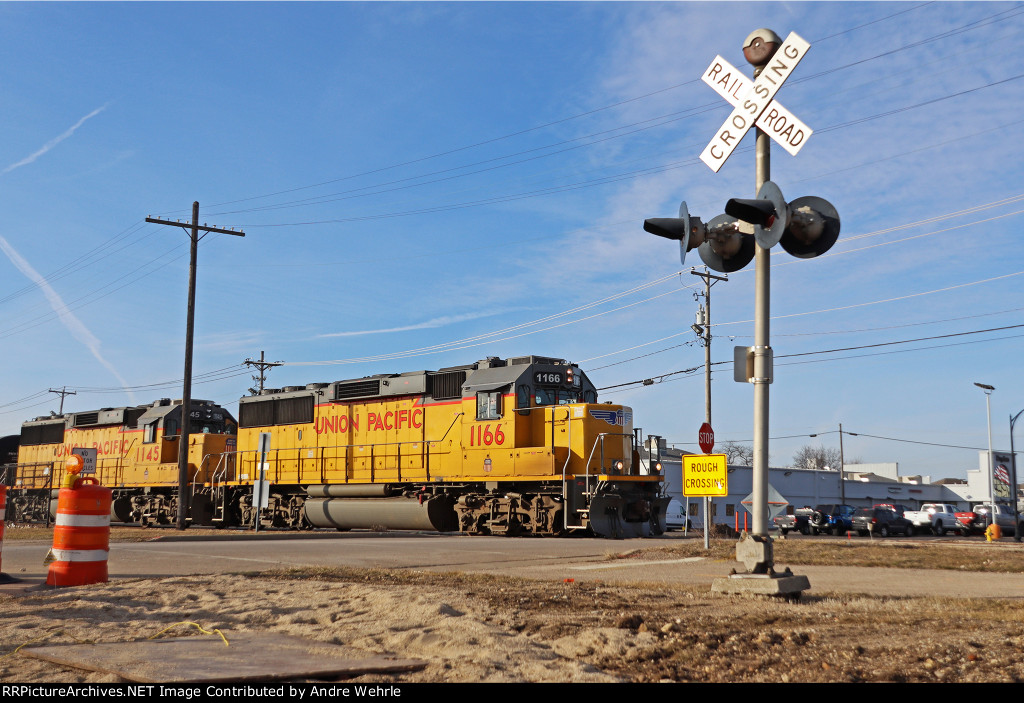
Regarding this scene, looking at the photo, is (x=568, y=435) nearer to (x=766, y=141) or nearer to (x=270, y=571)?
(x=270, y=571)

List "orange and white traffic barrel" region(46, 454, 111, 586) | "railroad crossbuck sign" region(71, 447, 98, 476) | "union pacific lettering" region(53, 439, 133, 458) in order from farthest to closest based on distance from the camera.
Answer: "union pacific lettering" region(53, 439, 133, 458), "railroad crossbuck sign" region(71, 447, 98, 476), "orange and white traffic barrel" region(46, 454, 111, 586)

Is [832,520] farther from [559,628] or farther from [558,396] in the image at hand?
[559,628]

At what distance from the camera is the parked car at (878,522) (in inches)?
1462

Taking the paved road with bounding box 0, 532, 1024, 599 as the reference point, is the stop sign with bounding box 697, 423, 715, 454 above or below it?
above

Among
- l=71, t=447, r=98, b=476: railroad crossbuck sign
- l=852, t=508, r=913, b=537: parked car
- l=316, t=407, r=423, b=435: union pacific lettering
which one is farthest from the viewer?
l=852, t=508, r=913, b=537: parked car

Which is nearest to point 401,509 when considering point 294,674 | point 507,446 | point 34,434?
point 507,446

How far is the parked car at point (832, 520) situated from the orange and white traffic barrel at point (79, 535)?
33650 millimetres

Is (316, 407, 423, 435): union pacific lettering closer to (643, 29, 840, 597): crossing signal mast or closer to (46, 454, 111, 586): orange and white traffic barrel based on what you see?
(46, 454, 111, 586): orange and white traffic barrel

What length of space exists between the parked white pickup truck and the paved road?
2933 cm

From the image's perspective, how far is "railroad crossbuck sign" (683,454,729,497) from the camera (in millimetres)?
14516

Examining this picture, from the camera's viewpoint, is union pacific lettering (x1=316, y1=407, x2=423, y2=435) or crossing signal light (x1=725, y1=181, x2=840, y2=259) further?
union pacific lettering (x1=316, y1=407, x2=423, y2=435)

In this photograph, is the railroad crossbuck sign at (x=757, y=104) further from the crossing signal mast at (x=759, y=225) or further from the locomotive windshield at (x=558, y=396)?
the locomotive windshield at (x=558, y=396)

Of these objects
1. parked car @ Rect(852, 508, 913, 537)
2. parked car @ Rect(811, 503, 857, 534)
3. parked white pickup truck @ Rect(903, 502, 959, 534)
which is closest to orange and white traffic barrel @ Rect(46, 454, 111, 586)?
parked car @ Rect(852, 508, 913, 537)

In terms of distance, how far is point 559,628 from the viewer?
20.3ft
